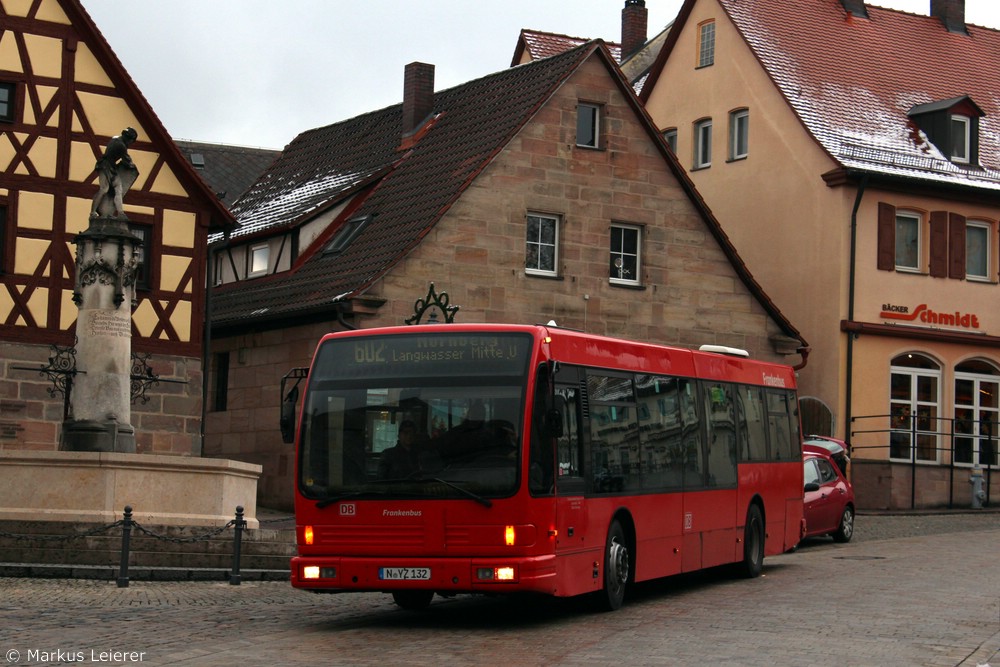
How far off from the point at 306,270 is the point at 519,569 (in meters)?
20.7

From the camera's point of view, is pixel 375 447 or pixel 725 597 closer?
pixel 375 447

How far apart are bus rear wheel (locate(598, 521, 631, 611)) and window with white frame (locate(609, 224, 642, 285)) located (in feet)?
58.2

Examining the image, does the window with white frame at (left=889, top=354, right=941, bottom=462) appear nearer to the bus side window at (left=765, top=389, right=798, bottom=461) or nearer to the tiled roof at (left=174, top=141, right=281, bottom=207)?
the bus side window at (left=765, top=389, right=798, bottom=461)

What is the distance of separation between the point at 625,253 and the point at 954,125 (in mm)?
10941

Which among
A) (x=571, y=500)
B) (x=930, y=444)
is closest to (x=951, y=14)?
(x=930, y=444)

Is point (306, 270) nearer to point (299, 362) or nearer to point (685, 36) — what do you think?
point (299, 362)

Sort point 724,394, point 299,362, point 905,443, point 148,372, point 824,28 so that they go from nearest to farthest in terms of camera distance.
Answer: point 724,394
point 148,372
point 299,362
point 905,443
point 824,28

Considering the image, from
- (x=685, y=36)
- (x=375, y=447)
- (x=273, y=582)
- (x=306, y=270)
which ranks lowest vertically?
(x=273, y=582)

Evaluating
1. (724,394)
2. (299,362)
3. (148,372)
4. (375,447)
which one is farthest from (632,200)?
(375,447)

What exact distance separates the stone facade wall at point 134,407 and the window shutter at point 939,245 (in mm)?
17234

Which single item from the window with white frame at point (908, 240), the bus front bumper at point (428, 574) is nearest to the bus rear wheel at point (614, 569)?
the bus front bumper at point (428, 574)

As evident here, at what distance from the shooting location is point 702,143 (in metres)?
43.8

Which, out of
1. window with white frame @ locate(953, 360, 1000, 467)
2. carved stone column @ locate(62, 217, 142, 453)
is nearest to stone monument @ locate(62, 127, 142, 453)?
carved stone column @ locate(62, 217, 142, 453)

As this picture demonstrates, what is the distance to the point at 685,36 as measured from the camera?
44.4m
